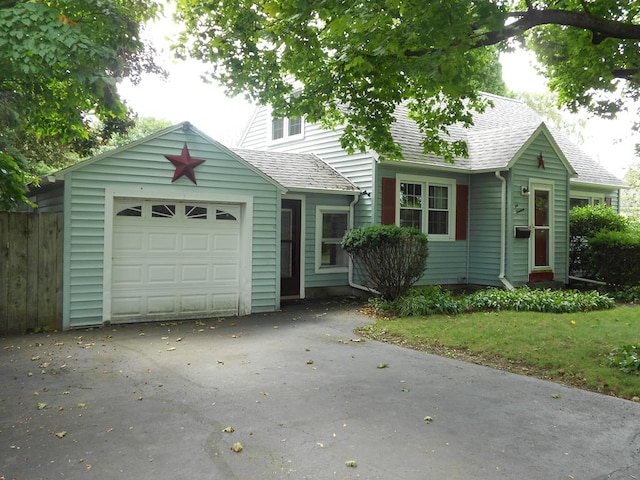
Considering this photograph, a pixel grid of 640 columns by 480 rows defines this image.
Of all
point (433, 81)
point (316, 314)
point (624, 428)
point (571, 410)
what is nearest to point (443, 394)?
point (571, 410)

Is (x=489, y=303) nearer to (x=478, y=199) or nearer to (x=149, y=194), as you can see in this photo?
(x=478, y=199)

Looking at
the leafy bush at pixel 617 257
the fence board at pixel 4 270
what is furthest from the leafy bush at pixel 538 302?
the fence board at pixel 4 270

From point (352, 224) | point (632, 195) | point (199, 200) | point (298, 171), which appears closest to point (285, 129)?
point (298, 171)

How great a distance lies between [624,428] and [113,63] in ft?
24.1

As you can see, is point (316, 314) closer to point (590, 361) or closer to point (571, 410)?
point (590, 361)

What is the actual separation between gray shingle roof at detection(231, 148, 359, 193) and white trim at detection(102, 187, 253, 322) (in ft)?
6.40

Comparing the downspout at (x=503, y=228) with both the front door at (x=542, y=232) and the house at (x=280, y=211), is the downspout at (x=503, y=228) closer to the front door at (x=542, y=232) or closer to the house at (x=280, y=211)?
the house at (x=280, y=211)

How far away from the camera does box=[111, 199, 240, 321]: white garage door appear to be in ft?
30.0

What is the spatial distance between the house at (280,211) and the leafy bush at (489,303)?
6.95 ft

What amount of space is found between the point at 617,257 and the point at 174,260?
11496 mm

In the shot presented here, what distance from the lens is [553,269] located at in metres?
14.8

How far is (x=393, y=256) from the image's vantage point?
35.9 ft

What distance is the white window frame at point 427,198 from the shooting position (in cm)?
1334

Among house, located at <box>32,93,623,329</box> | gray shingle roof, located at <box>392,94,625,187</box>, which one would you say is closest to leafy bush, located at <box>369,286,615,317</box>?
house, located at <box>32,93,623,329</box>
